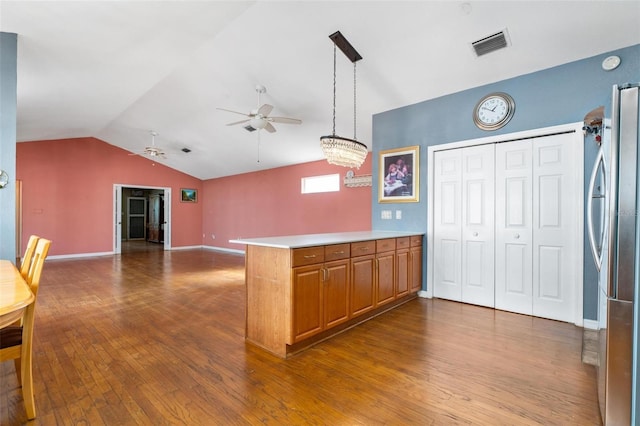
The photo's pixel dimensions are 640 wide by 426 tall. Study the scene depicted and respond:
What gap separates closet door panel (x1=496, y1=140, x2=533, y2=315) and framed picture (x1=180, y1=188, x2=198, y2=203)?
378 inches

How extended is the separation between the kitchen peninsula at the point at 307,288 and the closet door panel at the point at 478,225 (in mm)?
1288

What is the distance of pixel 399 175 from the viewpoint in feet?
14.5

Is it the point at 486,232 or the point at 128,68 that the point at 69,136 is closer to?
the point at 128,68

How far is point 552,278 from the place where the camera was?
3273mm

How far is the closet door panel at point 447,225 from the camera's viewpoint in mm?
3943

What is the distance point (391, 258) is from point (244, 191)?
22.1ft

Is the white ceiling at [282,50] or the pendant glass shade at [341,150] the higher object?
the white ceiling at [282,50]

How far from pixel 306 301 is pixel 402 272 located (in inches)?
68.5

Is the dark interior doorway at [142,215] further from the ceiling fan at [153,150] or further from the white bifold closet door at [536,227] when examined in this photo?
the white bifold closet door at [536,227]

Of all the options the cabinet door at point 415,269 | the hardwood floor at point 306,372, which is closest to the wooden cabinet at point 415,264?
the cabinet door at point 415,269

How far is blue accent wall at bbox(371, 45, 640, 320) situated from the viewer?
9.86ft

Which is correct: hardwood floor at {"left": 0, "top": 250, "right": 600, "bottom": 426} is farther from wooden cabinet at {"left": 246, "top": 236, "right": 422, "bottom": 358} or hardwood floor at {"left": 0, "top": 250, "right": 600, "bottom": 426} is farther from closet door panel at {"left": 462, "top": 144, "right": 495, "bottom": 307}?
closet door panel at {"left": 462, "top": 144, "right": 495, "bottom": 307}

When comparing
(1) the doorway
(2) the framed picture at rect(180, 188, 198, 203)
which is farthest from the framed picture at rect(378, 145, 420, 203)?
(1) the doorway

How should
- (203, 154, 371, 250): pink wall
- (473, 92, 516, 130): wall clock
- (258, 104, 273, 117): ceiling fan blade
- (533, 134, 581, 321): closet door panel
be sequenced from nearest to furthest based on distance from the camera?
(533, 134, 581, 321): closet door panel, (473, 92, 516, 130): wall clock, (258, 104, 273, 117): ceiling fan blade, (203, 154, 371, 250): pink wall
